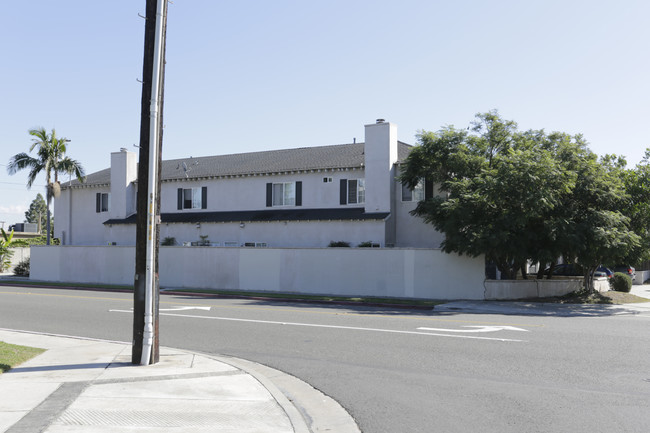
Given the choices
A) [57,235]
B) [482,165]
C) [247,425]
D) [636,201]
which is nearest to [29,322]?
[247,425]

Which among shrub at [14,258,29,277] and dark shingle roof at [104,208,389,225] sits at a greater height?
dark shingle roof at [104,208,389,225]

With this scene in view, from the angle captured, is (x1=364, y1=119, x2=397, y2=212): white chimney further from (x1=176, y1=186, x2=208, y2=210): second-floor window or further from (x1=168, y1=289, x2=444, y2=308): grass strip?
(x1=176, y1=186, x2=208, y2=210): second-floor window

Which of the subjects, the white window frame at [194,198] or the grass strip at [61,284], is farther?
the white window frame at [194,198]

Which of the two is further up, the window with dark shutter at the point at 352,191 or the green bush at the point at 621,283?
the window with dark shutter at the point at 352,191

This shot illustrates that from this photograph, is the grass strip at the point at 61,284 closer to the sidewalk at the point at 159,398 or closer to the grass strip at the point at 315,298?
the grass strip at the point at 315,298

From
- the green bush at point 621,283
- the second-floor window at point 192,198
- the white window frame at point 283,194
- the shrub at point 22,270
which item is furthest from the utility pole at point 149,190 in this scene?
the shrub at point 22,270

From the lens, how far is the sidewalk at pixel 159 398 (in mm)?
6715

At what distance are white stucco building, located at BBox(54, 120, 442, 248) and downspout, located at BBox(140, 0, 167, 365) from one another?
66.8 feet

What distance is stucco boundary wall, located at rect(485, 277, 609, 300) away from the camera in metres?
23.7

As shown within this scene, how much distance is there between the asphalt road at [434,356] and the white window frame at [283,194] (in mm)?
14127

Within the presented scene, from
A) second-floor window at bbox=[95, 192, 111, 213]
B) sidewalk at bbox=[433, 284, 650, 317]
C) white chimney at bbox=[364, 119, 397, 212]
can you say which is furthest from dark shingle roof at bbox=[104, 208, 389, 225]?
sidewalk at bbox=[433, 284, 650, 317]

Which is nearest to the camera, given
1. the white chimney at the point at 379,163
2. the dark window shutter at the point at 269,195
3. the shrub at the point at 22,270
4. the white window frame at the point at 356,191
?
the white chimney at the point at 379,163

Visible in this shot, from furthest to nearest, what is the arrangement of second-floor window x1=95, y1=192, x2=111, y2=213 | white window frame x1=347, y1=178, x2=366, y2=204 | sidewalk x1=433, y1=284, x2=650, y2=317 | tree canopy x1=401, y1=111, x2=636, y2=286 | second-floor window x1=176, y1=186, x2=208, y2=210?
second-floor window x1=95, y1=192, x2=111, y2=213 → second-floor window x1=176, y1=186, x2=208, y2=210 → white window frame x1=347, y1=178, x2=366, y2=204 → tree canopy x1=401, y1=111, x2=636, y2=286 → sidewalk x1=433, y1=284, x2=650, y2=317

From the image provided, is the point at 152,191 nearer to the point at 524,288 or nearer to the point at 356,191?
the point at 524,288
